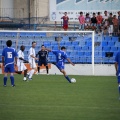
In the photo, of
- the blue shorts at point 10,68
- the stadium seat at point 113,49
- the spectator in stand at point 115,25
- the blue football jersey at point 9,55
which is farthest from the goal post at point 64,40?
the blue shorts at point 10,68

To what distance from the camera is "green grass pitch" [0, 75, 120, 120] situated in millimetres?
17737

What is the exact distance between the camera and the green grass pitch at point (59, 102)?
58.2 feet

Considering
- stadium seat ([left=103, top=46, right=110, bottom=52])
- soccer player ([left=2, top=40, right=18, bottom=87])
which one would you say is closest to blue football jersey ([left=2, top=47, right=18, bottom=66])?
soccer player ([left=2, top=40, right=18, bottom=87])

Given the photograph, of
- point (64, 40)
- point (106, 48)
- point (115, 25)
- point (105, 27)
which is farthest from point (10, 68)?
point (105, 27)

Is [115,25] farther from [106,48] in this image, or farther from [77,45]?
[77,45]

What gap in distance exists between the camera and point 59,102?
68.4ft

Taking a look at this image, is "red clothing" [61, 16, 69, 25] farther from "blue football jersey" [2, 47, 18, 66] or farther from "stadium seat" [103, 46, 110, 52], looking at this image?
"blue football jersey" [2, 47, 18, 66]

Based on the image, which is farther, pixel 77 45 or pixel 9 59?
pixel 77 45

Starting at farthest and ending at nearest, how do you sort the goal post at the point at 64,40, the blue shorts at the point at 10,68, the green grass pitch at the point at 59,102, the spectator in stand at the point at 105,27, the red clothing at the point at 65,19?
1. the red clothing at the point at 65,19
2. the spectator in stand at the point at 105,27
3. the goal post at the point at 64,40
4. the blue shorts at the point at 10,68
5. the green grass pitch at the point at 59,102

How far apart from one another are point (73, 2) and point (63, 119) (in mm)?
29848

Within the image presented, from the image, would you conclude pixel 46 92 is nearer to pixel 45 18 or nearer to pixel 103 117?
pixel 103 117

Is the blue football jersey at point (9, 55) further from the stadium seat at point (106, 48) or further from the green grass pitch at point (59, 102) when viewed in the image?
the stadium seat at point (106, 48)

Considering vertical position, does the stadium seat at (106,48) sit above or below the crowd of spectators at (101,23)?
below

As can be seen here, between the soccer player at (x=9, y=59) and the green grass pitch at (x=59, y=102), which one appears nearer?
the green grass pitch at (x=59, y=102)
